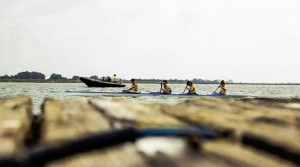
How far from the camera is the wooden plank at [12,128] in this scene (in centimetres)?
124

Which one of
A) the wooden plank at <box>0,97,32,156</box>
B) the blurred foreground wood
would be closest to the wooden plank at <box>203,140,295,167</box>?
the blurred foreground wood

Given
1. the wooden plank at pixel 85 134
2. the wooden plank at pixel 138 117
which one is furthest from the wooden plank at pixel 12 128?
the wooden plank at pixel 138 117

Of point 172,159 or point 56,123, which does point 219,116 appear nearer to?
point 172,159

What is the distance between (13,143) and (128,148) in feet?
1.50

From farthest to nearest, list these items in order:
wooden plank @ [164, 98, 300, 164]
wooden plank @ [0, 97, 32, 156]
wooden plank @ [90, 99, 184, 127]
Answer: wooden plank @ [90, 99, 184, 127] → wooden plank @ [164, 98, 300, 164] → wooden plank @ [0, 97, 32, 156]

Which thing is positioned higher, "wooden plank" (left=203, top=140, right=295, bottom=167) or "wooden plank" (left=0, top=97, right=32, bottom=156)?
"wooden plank" (left=0, top=97, right=32, bottom=156)

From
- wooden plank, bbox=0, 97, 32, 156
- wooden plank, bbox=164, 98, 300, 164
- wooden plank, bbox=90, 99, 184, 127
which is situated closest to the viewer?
wooden plank, bbox=0, 97, 32, 156

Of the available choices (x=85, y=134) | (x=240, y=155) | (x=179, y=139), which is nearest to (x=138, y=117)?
(x=179, y=139)

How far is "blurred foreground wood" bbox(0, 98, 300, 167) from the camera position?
51.6 inches

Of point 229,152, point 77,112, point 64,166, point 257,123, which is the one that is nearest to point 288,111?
point 257,123

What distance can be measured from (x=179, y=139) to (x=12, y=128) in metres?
0.76

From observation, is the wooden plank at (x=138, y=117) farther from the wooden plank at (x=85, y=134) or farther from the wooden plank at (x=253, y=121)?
the wooden plank at (x=253, y=121)

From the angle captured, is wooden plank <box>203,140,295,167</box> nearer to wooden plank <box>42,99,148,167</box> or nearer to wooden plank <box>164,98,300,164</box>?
wooden plank <box>164,98,300,164</box>

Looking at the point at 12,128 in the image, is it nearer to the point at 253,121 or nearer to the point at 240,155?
the point at 240,155
